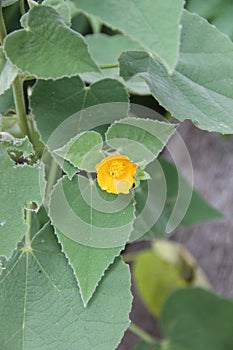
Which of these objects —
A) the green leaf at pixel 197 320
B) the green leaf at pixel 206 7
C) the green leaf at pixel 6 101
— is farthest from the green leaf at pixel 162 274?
the green leaf at pixel 6 101

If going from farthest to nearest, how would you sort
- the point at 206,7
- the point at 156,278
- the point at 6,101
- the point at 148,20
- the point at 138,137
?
1. the point at 156,278
2. the point at 206,7
3. the point at 6,101
4. the point at 138,137
5. the point at 148,20

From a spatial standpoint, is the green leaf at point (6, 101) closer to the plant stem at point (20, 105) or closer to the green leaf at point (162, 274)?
the plant stem at point (20, 105)

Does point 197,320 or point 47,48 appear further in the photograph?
point 197,320

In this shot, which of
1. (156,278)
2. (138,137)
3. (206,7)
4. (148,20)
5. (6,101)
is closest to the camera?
(148,20)

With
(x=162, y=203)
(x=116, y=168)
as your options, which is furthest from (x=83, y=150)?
(x=162, y=203)

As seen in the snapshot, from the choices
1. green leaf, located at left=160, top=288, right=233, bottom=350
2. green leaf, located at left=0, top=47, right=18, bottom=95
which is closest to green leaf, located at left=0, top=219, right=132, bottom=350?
green leaf, located at left=0, top=47, right=18, bottom=95

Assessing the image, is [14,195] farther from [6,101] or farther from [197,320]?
[197,320]
